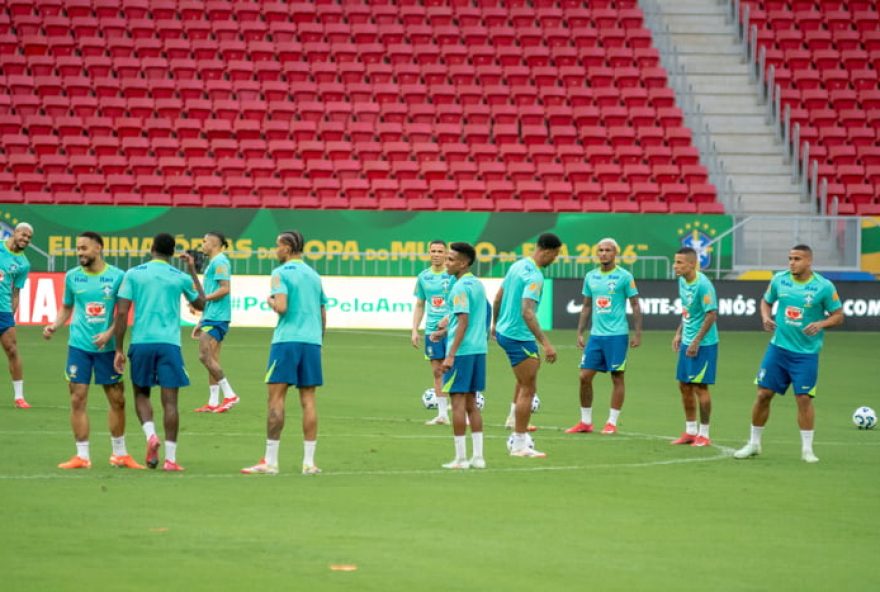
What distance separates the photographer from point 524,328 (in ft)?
51.1

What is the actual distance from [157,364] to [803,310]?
631cm

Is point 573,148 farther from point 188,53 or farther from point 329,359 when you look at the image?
point 329,359

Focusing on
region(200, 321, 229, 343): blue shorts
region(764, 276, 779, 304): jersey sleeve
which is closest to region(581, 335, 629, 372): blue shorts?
region(764, 276, 779, 304): jersey sleeve

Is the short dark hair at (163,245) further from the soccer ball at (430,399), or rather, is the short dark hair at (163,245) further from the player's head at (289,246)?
the soccer ball at (430,399)

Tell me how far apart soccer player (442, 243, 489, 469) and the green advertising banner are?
2057cm

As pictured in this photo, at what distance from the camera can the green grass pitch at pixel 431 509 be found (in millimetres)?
9453

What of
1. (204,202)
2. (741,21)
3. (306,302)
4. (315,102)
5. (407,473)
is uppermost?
(741,21)

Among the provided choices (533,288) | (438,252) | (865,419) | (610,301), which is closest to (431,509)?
(533,288)

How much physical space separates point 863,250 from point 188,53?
59.9 feet

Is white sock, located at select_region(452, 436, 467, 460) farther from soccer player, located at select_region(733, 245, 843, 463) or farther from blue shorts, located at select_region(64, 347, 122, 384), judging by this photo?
blue shorts, located at select_region(64, 347, 122, 384)

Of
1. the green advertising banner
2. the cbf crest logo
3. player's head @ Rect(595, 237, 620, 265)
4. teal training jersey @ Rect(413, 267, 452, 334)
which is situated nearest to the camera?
player's head @ Rect(595, 237, 620, 265)

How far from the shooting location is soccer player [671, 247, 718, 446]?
16688 millimetres

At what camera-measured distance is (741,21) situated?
45.9 meters

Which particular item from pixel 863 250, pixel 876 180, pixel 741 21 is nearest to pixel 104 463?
pixel 863 250
